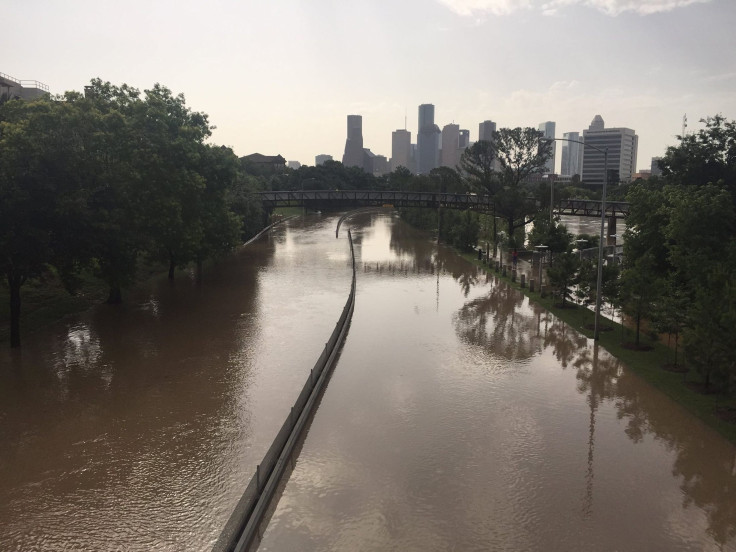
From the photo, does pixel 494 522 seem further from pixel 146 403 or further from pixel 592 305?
pixel 592 305

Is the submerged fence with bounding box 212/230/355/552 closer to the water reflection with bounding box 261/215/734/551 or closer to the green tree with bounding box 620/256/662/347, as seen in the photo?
the water reflection with bounding box 261/215/734/551

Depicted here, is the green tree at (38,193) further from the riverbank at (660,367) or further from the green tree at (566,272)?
the green tree at (566,272)

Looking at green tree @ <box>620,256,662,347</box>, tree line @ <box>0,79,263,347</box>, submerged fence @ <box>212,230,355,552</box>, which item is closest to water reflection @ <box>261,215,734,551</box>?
submerged fence @ <box>212,230,355,552</box>

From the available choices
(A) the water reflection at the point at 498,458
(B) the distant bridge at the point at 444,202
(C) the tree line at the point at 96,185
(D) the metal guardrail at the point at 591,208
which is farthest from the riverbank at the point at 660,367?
(B) the distant bridge at the point at 444,202

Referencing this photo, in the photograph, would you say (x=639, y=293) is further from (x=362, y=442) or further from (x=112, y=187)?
(x=112, y=187)

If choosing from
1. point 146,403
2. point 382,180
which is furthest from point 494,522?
point 382,180

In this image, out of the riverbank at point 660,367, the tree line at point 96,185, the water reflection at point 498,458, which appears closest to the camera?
the water reflection at point 498,458
